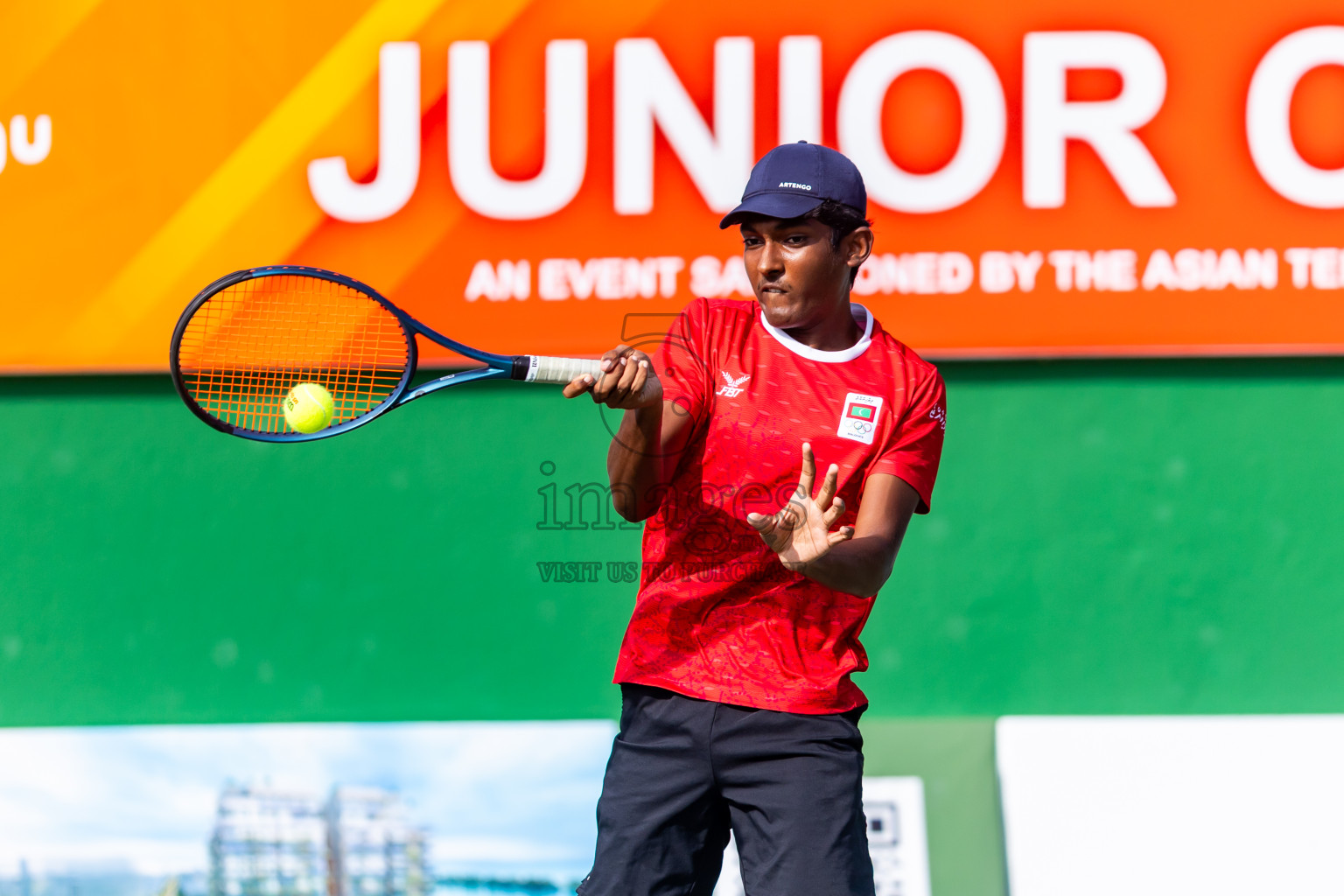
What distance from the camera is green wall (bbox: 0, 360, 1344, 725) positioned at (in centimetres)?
385

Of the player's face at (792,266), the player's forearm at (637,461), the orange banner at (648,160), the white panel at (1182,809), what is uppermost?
the orange banner at (648,160)

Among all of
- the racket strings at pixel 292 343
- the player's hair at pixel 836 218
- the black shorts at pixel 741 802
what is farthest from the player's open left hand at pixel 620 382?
the racket strings at pixel 292 343

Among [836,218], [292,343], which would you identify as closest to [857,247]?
[836,218]

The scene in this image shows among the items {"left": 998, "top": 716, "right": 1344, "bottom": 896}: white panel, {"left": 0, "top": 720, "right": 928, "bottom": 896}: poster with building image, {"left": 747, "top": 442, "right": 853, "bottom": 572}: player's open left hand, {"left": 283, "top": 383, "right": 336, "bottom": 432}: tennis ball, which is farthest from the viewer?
{"left": 0, "top": 720, "right": 928, "bottom": 896}: poster with building image

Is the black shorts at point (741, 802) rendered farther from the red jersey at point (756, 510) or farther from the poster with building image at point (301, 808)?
the poster with building image at point (301, 808)

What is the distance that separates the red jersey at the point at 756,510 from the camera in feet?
7.57

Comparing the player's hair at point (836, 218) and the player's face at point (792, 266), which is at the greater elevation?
the player's hair at point (836, 218)

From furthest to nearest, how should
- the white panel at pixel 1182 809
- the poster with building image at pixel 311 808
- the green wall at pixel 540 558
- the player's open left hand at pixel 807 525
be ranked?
the green wall at pixel 540 558, the poster with building image at pixel 311 808, the white panel at pixel 1182 809, the player's open left hand at pixel 807 525

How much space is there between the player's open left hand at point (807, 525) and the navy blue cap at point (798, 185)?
0.46 m

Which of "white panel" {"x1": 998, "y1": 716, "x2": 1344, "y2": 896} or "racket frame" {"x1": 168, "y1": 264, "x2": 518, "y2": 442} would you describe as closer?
"racket frame" {"x1": 168, "y1": 264, "x2": 518, "y2": 442}

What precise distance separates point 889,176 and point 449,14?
54.2 inches

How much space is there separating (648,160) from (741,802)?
2123 mm

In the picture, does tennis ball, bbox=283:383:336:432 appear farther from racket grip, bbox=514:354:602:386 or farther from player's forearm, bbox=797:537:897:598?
player's forearm, bbox=797:537:897:598

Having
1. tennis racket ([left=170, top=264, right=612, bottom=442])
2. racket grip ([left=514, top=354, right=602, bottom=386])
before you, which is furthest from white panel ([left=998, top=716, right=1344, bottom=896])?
racket grip ([left=514, top=354, right=602, bottom=386])
